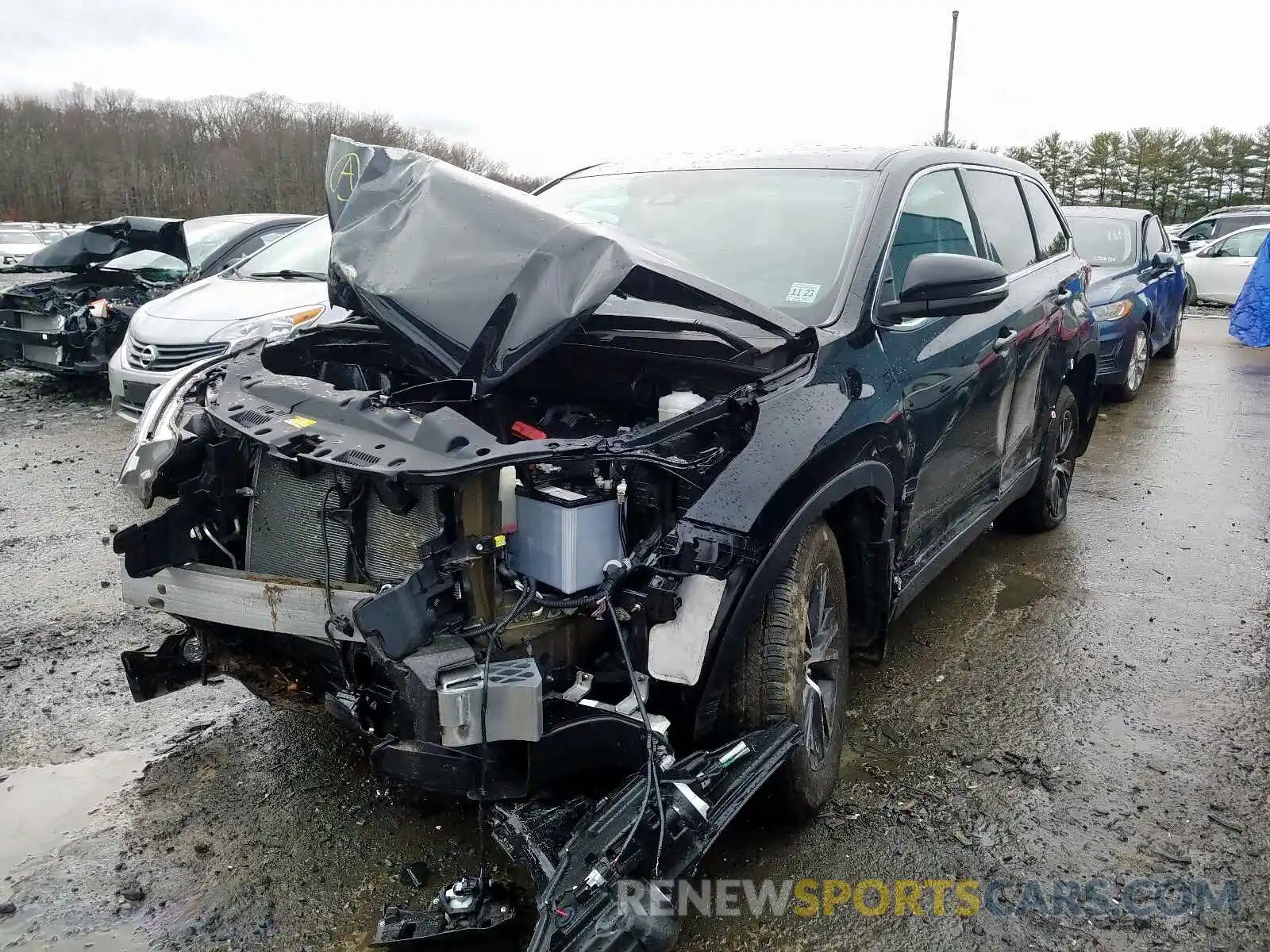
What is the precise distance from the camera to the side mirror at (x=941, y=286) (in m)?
2.84

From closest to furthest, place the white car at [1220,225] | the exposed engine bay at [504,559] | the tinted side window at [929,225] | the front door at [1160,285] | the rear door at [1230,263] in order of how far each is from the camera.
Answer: the exposed engine bay at [504,559]
the tinted side window at [929,225]
the front door at [1160,285]
the rear door at [1230,263]
the white car at [1220,225]

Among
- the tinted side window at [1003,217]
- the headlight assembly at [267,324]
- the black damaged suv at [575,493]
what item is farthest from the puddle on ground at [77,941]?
the headlight assembly at [267,324]

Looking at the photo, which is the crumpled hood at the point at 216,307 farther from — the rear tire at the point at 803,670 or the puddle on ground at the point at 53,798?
the rear tire at the point at 803,670

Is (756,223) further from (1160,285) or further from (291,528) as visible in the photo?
(1160,285)

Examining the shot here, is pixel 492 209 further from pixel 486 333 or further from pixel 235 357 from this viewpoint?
pixel 235 357

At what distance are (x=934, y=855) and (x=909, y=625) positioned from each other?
1598 mm

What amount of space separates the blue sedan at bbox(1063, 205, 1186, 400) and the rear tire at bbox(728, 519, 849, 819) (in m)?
6.27

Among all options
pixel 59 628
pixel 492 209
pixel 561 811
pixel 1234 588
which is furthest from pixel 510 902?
pixel 1234 588

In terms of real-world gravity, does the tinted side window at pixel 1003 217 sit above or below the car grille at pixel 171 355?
above

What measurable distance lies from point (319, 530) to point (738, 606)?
3.61ft

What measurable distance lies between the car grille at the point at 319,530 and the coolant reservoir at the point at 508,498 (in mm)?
154

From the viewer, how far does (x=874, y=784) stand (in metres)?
2.91

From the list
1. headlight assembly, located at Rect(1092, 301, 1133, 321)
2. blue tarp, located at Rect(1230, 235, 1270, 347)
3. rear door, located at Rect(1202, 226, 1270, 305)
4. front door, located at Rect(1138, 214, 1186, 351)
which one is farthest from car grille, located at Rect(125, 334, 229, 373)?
rear door, located at Rect(1202, 226, 1270, 305)

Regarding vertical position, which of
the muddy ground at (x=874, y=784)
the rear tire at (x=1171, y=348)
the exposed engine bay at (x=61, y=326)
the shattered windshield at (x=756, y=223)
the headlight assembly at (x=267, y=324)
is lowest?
the muddy ground at (x=874, y=784)
